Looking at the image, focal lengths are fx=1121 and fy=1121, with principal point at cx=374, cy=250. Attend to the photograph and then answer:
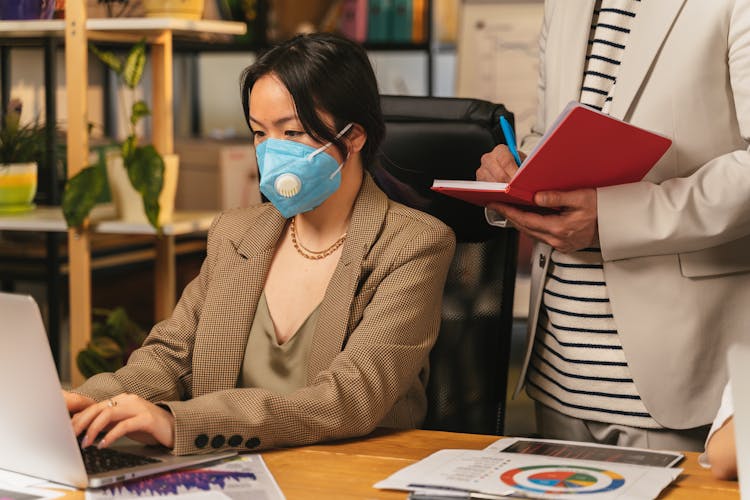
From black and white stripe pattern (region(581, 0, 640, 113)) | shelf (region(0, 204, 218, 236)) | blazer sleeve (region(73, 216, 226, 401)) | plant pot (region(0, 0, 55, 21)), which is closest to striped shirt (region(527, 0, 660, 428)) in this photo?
black and white stripe pattern (region(581, 0, 640, 113))

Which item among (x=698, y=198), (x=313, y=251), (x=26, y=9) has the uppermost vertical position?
(x=26, y=9)

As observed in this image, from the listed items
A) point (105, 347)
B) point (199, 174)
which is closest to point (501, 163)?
point (105, 347)

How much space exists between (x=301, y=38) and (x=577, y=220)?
539mm

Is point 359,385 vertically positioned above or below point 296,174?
below

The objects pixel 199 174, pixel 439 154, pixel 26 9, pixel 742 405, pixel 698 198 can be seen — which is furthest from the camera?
pixel 199 174

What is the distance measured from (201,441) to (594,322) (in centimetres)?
73

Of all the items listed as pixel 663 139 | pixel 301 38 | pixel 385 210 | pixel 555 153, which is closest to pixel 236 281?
pixel 385 210

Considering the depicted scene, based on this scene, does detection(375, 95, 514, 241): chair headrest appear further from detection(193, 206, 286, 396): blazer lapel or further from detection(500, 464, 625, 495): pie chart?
detection(500, 464, 625, 495): pie chart

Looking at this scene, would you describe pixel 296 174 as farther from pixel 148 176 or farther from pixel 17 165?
pixel 17 165

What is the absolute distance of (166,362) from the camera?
182 centimetres

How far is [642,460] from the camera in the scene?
1438 millimetres

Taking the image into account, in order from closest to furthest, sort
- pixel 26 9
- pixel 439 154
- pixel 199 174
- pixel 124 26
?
pixel 439 154 < pixel 124 26 < pixel 26 9 < pixel 199 174

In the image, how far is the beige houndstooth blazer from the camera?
5.11 ft

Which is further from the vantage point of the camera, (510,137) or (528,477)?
(510,137)
